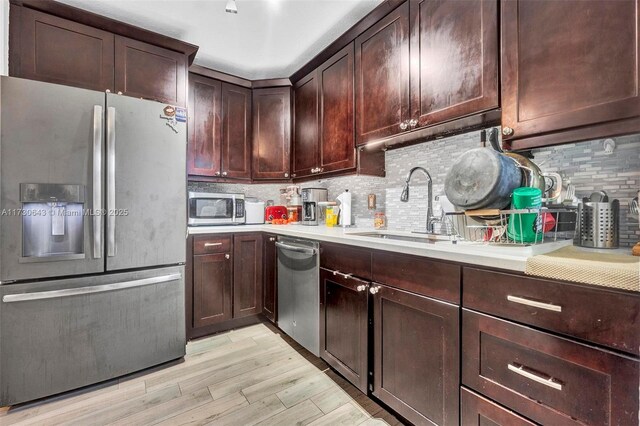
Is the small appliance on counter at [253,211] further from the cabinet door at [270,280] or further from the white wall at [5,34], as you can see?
the white wall at [5,34]

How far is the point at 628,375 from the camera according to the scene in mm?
715

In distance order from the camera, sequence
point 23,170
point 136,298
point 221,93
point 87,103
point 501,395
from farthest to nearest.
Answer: point 221,93 → point 136,298 → point 87,103 → point 23,170 → point 501,395

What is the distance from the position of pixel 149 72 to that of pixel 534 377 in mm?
2921

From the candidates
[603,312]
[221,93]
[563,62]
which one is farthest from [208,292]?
[563,62]

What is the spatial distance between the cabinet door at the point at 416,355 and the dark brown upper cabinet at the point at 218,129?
206 cm

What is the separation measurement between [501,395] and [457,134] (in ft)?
4.51

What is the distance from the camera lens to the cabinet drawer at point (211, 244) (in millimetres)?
2309

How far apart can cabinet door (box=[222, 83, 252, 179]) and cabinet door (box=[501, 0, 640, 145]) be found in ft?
7.67

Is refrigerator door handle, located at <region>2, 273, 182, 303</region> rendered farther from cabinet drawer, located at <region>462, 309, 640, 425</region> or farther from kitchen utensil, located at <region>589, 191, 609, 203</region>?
kitchen utensil, located at <region>589, 191, 609, 203</region>

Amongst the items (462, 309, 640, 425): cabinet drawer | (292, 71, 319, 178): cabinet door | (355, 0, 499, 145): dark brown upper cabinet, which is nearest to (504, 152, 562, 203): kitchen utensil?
(355, 0, 499, 145): dark brown upper cabinet

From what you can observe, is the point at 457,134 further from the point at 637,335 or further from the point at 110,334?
the point at 110,334

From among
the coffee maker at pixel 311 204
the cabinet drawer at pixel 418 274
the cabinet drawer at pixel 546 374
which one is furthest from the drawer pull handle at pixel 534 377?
the coffee maker at pixel 311 204

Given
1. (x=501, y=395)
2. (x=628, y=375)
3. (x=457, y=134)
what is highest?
(x=457, y=134)

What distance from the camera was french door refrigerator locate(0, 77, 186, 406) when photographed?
1493 millimetres
